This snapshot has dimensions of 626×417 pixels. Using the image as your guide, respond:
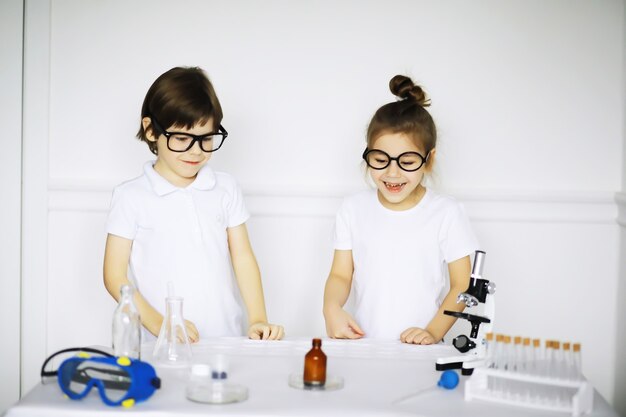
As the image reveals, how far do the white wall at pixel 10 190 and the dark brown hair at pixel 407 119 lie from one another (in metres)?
1.67

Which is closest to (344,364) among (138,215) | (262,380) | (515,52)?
(262,380)

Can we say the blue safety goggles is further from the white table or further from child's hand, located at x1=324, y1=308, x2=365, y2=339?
child's hand, located at x1=324, y1=308, x2=365, y2=339

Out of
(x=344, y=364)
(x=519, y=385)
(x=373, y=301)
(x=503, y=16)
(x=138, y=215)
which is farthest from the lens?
(x=503, y=16)

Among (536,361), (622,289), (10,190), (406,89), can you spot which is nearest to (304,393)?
(536,361)

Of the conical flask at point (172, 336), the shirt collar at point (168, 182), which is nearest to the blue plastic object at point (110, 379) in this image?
the conical flask at point (172, 336)

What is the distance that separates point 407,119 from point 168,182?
856 millimetres

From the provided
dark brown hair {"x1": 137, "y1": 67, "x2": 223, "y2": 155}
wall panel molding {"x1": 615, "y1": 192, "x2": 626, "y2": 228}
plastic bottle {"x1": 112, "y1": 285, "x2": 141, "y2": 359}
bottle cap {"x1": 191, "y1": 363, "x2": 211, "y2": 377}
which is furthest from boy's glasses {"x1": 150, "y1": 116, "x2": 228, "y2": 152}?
wall panel molding {"x1": 615, "y1": 192, "x2": 626, "y2": 228}

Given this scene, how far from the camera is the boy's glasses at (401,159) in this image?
8.91 feet

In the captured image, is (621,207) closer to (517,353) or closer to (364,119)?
(364,119)

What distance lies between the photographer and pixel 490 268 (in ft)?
11.6

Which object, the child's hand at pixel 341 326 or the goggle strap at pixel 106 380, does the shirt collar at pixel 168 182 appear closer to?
the child's hand at pixel 341 326

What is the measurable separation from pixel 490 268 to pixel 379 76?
974mm

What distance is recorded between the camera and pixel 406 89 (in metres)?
2.82

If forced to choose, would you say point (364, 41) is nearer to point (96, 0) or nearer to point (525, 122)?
point (525, 122)
